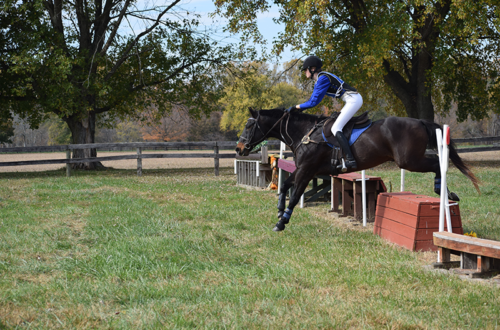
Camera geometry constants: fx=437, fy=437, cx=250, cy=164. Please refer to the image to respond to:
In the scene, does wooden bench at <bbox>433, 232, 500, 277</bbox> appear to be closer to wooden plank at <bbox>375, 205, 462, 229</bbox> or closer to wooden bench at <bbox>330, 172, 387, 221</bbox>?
wooden plank at <bbox>375, 205, 462, 229</bbox>

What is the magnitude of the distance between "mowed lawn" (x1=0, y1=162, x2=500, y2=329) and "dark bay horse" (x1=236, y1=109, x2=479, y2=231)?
41.1 inches

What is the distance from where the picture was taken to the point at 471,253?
15.0ft

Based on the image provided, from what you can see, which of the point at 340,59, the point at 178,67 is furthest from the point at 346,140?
the point at 178,67

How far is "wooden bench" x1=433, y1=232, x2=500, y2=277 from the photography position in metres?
4.36

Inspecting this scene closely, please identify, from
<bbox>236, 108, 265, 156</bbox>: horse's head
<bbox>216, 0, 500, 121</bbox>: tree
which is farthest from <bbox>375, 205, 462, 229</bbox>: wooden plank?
<bbox>216, 0, 500, 121</bbox>: tree

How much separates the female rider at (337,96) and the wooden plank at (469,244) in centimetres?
179

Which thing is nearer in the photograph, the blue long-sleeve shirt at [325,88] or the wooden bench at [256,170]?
the blue long-sleeve shirt at [325,88]

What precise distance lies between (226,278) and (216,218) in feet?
12.0

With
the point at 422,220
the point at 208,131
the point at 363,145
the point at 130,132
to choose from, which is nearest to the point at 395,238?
the point at 422,220

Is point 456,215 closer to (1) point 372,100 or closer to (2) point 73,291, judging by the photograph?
(2) point 73,291

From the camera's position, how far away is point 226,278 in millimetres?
4555

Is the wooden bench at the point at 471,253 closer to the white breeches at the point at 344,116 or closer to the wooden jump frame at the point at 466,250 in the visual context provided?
the wooden jump frame at the point at 466,250

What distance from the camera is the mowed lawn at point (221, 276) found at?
354cm

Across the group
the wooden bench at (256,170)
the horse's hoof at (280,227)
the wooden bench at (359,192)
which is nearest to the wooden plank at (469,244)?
the horse's hoof at (280,227)
